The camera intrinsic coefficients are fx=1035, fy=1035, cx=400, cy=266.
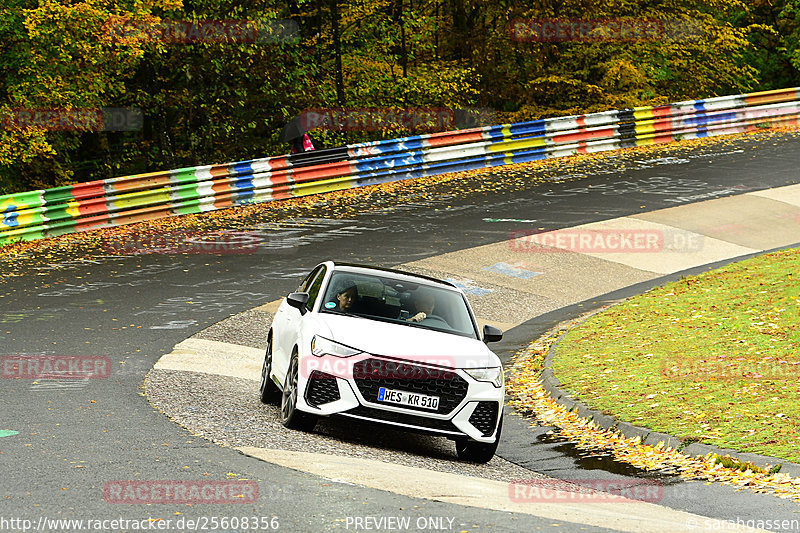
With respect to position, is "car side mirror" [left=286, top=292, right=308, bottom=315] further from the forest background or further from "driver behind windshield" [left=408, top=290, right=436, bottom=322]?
the forest background

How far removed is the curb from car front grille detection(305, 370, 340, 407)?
3177 mm

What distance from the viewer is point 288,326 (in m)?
10.5

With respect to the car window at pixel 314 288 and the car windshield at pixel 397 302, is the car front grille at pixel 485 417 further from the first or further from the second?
the car window at pixel 314 288

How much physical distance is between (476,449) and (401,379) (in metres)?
1.08

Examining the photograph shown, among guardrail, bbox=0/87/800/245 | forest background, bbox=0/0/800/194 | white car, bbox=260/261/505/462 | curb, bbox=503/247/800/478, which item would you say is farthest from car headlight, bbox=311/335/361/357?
forest background, bbox=0/0/800/194

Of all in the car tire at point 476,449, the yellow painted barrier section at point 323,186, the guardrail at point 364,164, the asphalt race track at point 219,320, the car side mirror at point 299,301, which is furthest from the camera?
the yellow painted barrier section at point 323,186

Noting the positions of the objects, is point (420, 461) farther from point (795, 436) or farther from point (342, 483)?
point (795, 436)

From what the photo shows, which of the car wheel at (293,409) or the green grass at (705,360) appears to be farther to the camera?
the green grass at (705,360)

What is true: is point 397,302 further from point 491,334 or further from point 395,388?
point 395,388

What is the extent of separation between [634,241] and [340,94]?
1323 centimetres

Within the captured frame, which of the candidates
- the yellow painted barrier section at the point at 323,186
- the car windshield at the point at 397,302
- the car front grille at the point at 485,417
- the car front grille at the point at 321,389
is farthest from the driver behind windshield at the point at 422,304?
the yellow painted barrier section at the point at 323,186

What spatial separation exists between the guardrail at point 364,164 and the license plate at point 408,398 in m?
13.5

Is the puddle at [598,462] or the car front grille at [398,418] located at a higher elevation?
the car front grille at [398,418]

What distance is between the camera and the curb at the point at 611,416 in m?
8.93
